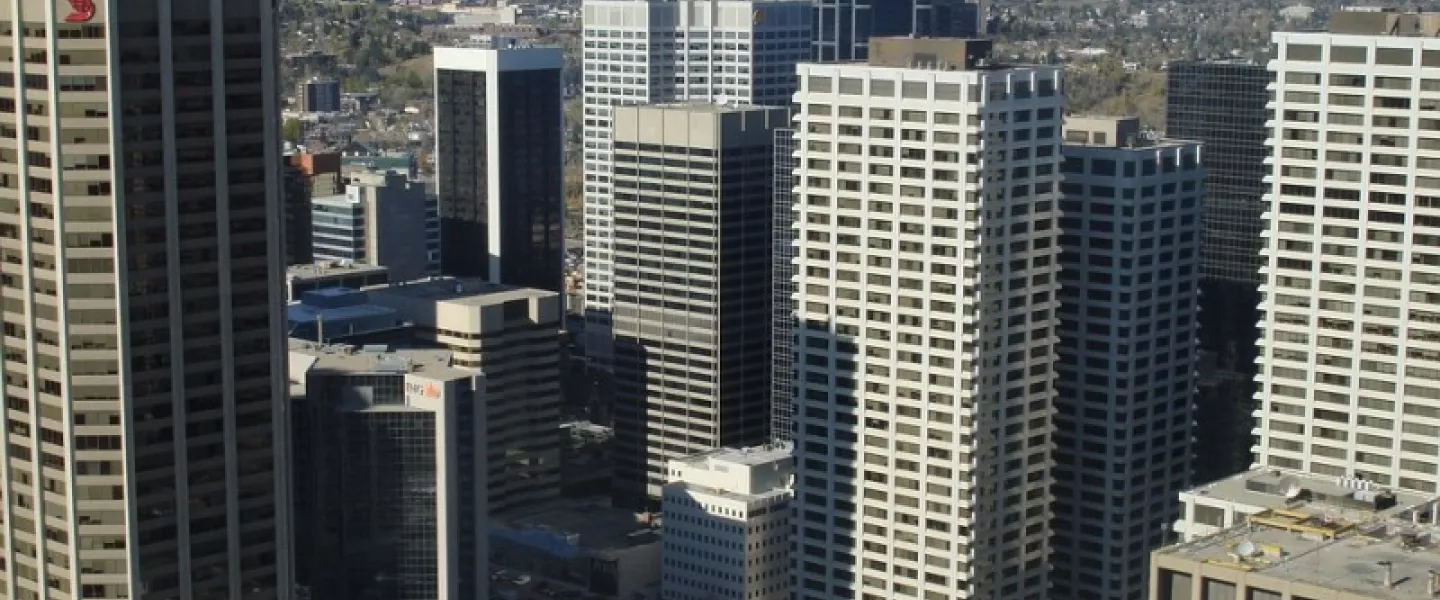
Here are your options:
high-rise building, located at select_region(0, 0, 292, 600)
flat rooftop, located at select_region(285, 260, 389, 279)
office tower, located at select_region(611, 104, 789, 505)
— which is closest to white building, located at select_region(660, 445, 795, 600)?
office tower, located at select_region(611, 104, 789, 505)

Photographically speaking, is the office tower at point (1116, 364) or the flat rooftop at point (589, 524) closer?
the office tower at point (1116, 364)

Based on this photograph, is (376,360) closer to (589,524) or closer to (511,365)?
(511,365)

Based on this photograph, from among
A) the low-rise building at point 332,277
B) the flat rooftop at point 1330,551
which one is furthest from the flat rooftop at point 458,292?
the flat rooftop at point 1330,551

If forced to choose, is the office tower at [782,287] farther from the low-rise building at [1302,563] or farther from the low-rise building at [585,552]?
the low-rise building at [1302,563]

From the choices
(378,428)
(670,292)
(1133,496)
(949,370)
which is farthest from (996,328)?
(670,292)

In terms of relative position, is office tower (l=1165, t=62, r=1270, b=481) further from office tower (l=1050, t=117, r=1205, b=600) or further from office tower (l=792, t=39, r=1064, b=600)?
office tower (l=792, t=39, r=1064, b=600)

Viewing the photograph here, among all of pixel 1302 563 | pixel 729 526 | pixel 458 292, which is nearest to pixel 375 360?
pixel 729 526
